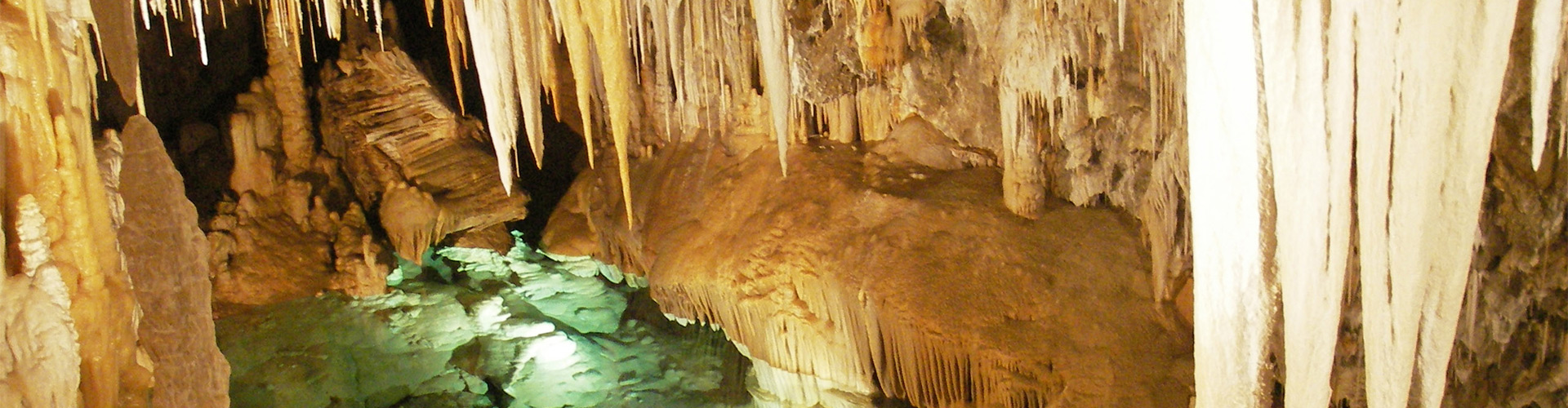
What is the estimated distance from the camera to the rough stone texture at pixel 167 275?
308 centimetres

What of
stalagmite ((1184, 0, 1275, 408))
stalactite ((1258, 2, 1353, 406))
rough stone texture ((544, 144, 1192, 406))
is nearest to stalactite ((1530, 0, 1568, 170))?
stalactite ((1258, 2, 1353, 406))

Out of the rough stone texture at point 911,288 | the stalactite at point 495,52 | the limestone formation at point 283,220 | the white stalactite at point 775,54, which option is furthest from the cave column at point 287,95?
the white stalactite at point 775,54

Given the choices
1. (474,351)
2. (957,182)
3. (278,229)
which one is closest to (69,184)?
(957,182)

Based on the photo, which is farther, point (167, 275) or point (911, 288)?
point (911, 288)

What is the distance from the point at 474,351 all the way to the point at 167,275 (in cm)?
437

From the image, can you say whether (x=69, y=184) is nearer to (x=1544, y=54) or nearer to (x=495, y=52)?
(x=495, y=52)

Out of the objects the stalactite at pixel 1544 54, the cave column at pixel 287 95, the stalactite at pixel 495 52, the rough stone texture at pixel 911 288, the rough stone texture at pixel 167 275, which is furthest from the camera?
the cave column at pixel 287 95

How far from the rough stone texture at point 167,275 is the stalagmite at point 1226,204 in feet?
10.5

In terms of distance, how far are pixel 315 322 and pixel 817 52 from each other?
450 cm

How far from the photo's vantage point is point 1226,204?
239cm

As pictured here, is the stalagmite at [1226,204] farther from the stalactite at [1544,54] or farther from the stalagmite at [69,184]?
the stalagmite at [69,184]

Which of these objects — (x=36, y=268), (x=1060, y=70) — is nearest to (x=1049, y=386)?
(x=1060, y=70)

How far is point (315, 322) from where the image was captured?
735cm

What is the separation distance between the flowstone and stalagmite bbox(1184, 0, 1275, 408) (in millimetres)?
4864
